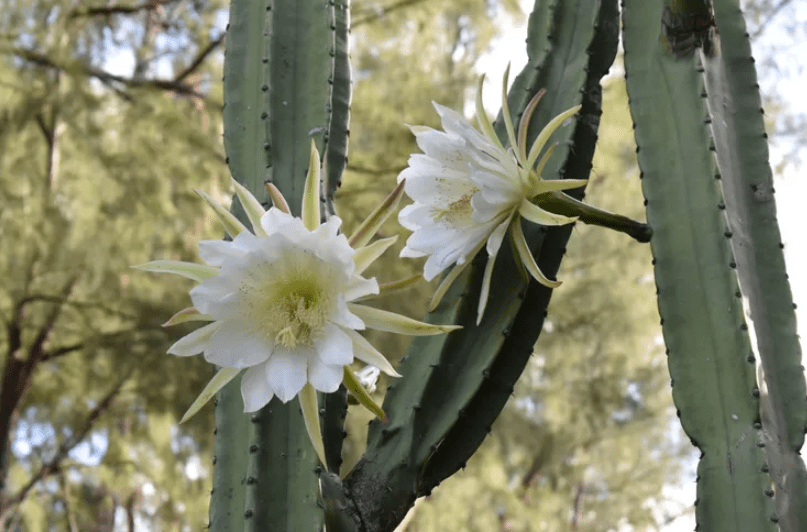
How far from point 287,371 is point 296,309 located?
0.21 ft

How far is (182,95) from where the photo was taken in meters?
4.09

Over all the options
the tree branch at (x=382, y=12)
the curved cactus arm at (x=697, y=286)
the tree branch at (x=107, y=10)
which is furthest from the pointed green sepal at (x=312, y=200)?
the tree branch at (x=107, y=10)

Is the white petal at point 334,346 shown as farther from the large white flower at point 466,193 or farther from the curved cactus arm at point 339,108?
the curved cactus arm at point 339,108

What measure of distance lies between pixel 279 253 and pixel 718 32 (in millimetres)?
760

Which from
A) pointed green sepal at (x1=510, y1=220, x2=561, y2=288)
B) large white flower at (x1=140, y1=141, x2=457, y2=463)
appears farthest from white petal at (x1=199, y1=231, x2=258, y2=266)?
pointed green sepal at (x1=510, y1=220, x2=561, y2=288)

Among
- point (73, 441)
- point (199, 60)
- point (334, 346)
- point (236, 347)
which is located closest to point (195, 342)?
point (236, 347)

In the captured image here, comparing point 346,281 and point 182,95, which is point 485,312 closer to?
point 346,281

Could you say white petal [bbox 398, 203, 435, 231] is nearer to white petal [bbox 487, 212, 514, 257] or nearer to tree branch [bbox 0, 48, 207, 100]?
white petal [bbox 487, 212, 514, 257]

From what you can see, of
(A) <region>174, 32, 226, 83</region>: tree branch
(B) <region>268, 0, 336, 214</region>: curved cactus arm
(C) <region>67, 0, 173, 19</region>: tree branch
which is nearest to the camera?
(B) <region>268, 0, 336, 214</region>: curved cactus arm

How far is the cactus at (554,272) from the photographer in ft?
3.17

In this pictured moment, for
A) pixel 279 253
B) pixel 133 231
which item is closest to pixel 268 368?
pixel 279 253

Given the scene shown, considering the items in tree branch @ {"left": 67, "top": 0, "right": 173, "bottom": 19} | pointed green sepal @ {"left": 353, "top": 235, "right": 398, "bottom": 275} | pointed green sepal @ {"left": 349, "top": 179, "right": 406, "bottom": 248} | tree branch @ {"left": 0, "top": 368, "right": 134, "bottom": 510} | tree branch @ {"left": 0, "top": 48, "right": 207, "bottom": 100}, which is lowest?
pointed green sepal @ {"left": 353, "top": 235, "right": 398, "bottom": 275}

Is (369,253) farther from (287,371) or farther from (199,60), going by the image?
(199,60)

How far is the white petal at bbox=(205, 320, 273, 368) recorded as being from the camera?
2.85ft
